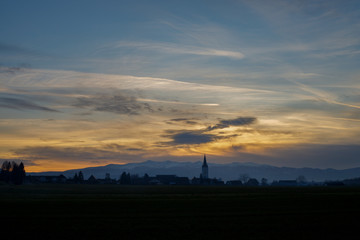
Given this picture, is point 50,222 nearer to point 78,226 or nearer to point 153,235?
point 78,226

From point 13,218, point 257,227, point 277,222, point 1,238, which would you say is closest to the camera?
point 1,238

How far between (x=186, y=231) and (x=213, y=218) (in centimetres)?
676

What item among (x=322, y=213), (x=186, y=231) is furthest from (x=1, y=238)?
(x=322, y=213)

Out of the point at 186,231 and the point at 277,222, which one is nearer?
the point at 186,231

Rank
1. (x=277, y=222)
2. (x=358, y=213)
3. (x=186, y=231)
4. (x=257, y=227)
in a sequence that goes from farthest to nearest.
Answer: (x=358, y=213) < (x=277, y=222) < (x=257, y=227) < (x=186, y=231)

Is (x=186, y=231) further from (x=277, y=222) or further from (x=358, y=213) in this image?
(x=358, y=213)

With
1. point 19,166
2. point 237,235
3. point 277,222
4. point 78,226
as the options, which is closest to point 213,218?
point 277,222

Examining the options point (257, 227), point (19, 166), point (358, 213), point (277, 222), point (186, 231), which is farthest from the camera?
point (19, 166)

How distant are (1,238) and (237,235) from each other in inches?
579

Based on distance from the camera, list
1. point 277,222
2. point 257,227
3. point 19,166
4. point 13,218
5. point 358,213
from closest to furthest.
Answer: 1. point 257,227
2. point 277,222
3. point 13,218
4. point 358,213
5. point 19,166

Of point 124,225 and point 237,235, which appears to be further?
point 124,225

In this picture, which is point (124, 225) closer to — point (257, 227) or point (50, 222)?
point (50, 222)

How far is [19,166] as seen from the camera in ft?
517

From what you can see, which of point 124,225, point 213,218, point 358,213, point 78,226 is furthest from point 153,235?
point 358,213
